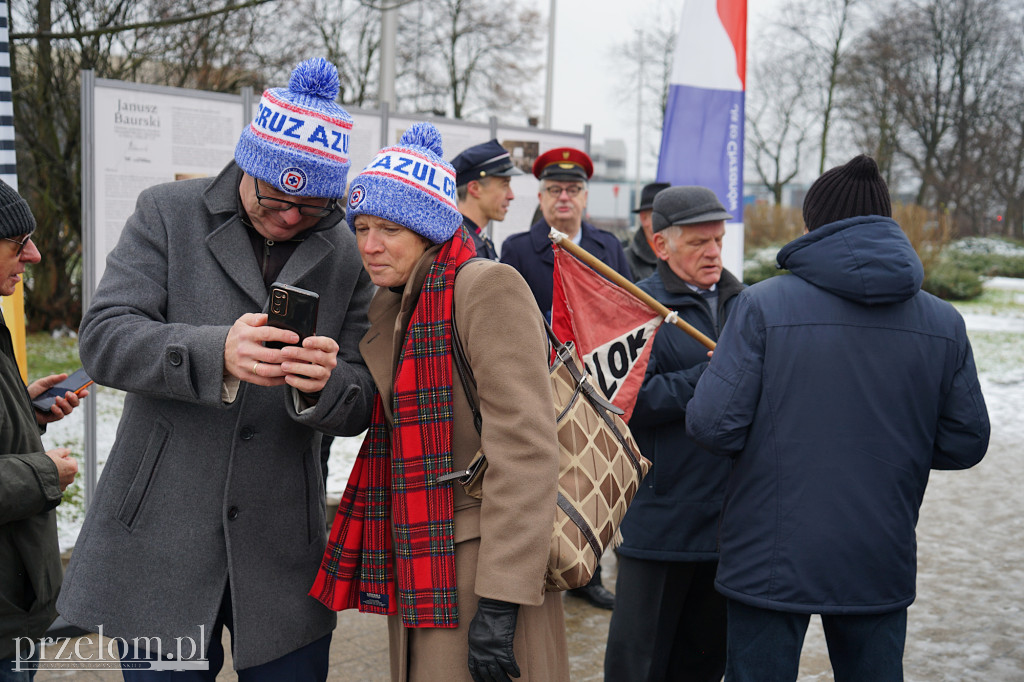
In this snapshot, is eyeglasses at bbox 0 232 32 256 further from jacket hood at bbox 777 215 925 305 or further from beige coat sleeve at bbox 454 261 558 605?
jacket hood at bbox 777 215 925 305

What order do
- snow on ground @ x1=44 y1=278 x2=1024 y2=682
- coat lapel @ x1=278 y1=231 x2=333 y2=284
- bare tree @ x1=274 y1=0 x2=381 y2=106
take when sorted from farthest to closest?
bare tree @ x1=274 y1=0 x2=381 y2=106 < snow on ground @ x1=44 y1=278 x2=1024 y2=682 < coat lapel @ x1=278 y1=231 x2=333 y2=284

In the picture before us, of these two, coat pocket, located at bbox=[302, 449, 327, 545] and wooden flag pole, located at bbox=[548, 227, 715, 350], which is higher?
wooden flag pole, located at bbox=[548, 227, 715, 350]

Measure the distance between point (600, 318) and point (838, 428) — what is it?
973 millimetres

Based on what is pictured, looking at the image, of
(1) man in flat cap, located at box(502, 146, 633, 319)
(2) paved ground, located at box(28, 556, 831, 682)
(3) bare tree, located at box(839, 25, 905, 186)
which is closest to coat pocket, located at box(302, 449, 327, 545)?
(2) paved ground, located at box(28, 556, 831, 682)

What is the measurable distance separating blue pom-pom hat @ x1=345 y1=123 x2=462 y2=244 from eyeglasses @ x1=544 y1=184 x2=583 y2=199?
3.32 meters

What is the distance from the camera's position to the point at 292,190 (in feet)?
6.97

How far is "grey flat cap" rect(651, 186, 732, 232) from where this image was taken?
3383mm

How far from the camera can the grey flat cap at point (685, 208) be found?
338 centimetres

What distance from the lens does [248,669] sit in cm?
226

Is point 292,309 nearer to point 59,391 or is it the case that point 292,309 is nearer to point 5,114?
point 59,391

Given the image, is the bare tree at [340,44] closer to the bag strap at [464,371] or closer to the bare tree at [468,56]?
the bare tree at [468,56]

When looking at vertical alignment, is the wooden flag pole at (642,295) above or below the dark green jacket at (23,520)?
above

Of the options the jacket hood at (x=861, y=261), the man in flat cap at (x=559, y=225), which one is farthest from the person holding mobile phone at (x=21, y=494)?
the man in flat cap at (x=559, y=225)

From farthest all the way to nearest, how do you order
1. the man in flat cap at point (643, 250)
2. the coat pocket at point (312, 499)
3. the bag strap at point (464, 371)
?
the man in flat cap at point (643, 250) → the coat pocket at point (312, 499) → the bag strap at point (464, 371)
